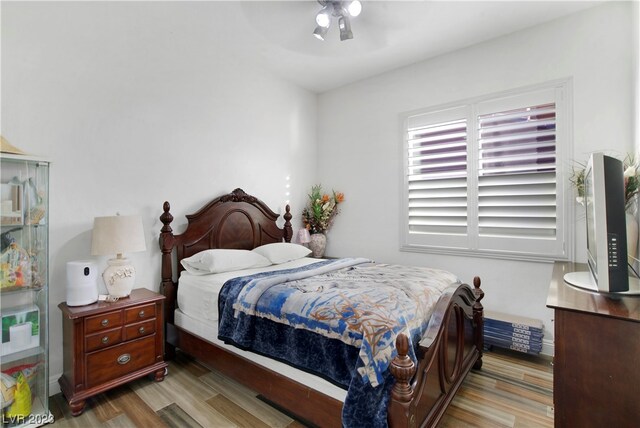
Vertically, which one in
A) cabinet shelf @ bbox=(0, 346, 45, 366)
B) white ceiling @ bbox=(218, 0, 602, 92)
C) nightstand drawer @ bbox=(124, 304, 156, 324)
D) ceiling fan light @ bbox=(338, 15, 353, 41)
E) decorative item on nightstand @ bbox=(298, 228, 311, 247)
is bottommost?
cabinet shelf @ bbox=(0, 346, 45, 366)

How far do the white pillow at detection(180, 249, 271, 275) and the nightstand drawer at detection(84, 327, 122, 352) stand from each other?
2.31ft

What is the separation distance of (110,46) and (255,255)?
2.09 metres

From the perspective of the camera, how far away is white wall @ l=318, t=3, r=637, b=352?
251cm

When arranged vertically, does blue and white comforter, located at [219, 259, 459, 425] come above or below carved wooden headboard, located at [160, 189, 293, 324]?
below

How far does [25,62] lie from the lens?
2092mm

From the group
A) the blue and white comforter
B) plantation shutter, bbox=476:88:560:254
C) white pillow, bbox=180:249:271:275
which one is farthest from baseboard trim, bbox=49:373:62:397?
plantation shutter, bbox=476:88:560:254

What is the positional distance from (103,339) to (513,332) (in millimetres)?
3193

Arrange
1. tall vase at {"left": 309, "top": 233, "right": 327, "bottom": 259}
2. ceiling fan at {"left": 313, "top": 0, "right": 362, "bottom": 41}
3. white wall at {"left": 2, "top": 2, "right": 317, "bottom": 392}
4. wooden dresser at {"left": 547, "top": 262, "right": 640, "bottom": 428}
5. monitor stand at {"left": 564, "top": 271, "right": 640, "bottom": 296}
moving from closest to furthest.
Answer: wooden dresser at {"left": 547, "top": 262, "right": 640, "bottom": 428} < monitor stand at {"left": 564, "top": 271, "right": 640, "bottom": 296} < white wall at {"left": 2, "top": 2, "right": 317, "bottom": 392} < ceiling fan at {"left": 313, "top": 0, "right": 362, "bottom": 41} < tall vase at {"left": 309, "top": 233, "right": 327, "bottom": 259}

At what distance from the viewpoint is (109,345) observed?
2.11m

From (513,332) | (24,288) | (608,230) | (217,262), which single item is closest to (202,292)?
(217,262)

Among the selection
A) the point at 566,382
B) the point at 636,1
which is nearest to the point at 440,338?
the point at 566,382

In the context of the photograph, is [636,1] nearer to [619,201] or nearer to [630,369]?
[619,201]

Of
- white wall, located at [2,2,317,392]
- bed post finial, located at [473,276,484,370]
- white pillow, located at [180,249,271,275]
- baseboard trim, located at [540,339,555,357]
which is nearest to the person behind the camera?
white wall, located at [2,2,317,392]

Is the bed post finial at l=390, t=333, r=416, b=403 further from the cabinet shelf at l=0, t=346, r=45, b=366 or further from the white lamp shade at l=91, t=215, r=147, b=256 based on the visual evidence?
the cabinet shelf at l=0, t=346, r=45, b=366
